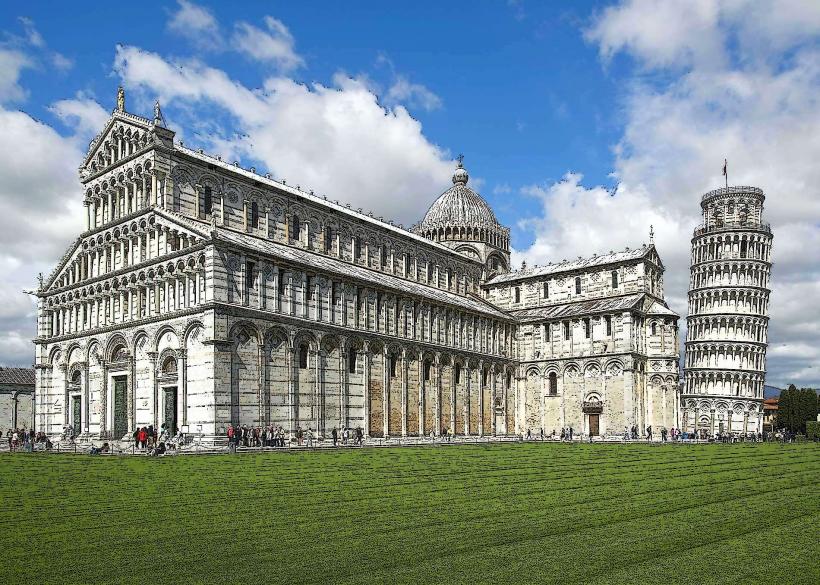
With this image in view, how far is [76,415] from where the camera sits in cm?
4878

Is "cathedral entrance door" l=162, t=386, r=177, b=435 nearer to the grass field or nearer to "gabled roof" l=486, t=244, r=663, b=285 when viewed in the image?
the grass field

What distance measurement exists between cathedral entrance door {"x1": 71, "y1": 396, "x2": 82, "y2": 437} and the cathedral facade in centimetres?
14

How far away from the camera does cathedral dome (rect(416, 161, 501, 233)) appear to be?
255ft

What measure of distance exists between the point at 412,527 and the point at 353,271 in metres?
40.5

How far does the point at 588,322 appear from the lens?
63375 mm

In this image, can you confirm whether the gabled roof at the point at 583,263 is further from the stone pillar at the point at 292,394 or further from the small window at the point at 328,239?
the stone pillar at the point at 292,394

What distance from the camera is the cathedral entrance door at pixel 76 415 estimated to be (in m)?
48.2

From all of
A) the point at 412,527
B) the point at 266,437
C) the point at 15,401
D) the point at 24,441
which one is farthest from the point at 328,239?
the point at 412,527

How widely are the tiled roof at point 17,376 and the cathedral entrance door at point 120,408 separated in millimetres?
25641

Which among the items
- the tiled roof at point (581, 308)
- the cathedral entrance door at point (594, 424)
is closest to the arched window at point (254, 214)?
the tiled roof at point (581, 308)

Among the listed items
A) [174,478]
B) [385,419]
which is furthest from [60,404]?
[174,478]

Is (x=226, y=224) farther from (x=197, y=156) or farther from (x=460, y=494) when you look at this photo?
(x=460, y=494)

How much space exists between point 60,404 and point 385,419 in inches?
859

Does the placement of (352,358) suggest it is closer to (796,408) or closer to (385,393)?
(385,393)
